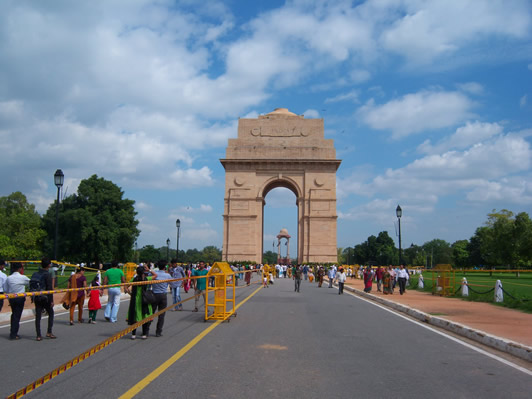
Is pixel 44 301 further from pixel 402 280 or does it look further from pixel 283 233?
pixel 283 233

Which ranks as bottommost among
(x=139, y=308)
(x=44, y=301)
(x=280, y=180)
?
(x=139, y=308)

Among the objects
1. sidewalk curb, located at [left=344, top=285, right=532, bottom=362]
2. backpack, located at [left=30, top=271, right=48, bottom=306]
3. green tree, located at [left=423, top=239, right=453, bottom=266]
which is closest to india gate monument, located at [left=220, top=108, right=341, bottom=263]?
sidewalk curb, located at [left=344, top=285, right=532, bottom=362]

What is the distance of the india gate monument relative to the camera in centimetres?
5066

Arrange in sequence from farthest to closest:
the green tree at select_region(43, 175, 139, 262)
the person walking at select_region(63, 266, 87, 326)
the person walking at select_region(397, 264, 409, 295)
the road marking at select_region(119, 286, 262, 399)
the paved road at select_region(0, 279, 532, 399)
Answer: the green tree at select_region(43, 175, 139, 262) < the person walking at select_region(397, 264, 409, 295) < the person walking at select_region(63, 266, 87, 326) < the paved road at select_region(0, 279, 532, 399) < the road marking at select_region(119, 286, 262, 399)

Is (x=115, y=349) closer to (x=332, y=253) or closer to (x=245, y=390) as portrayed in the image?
(x=245, y=390)

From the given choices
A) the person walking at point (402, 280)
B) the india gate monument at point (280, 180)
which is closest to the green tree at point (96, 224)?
the india gate monument at point (280, 180)

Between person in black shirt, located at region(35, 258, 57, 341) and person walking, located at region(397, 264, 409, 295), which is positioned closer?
person in black shirt, located at region(35, 258, 57, 341)

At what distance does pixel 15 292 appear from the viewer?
8805 millimetres

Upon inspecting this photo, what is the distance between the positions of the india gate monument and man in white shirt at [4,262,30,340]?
41.1 m

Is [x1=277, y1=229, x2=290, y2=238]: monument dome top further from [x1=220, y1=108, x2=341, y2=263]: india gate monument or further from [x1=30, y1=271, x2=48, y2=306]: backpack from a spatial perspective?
[x1=30, y1=271, x2=48, y2=306]: backpack

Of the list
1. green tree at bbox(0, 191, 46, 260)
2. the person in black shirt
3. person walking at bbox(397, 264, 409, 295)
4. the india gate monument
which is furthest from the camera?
the india gate monument

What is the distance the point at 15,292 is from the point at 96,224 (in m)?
36.8

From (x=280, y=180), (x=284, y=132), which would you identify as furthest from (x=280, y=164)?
(x=284, y=132)

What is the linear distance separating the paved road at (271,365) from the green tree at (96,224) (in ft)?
116
